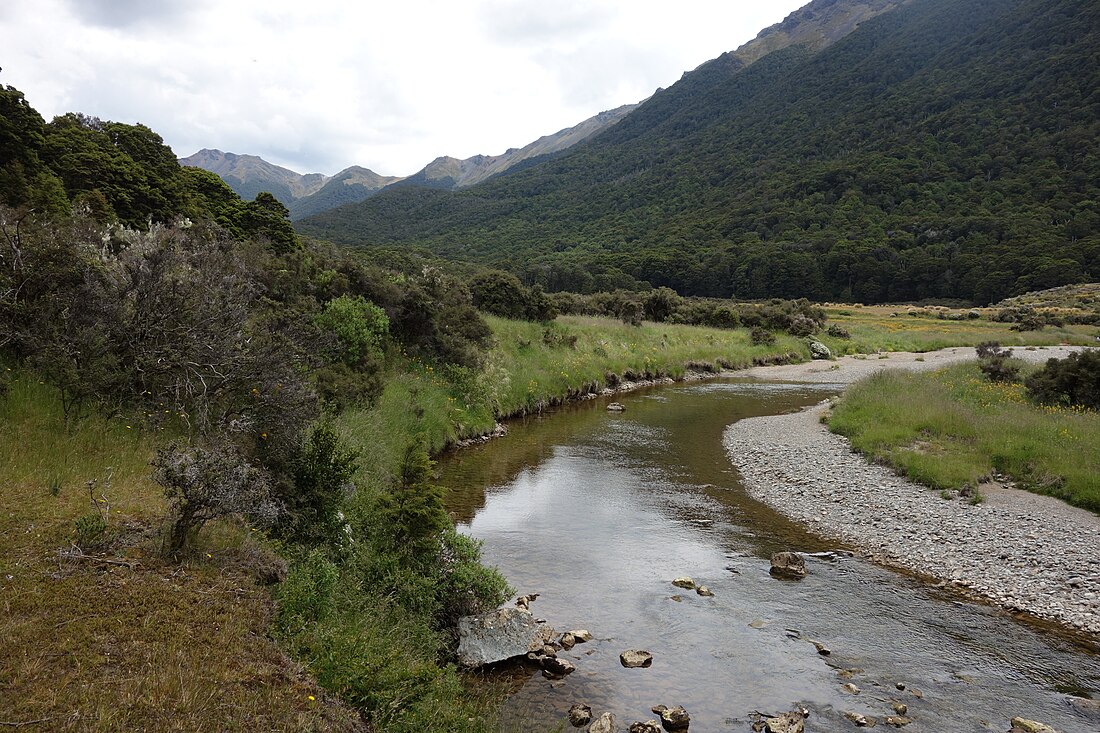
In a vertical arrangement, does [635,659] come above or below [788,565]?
above

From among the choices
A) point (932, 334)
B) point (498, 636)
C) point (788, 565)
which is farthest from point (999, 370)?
point (932, 334)

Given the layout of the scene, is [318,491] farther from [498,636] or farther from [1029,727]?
[1029,727]

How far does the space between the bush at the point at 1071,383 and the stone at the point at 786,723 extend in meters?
18.8

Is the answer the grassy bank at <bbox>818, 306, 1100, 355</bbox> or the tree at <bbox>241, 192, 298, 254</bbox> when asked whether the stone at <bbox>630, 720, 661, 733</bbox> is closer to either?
the tree at <bbox>241, 192, 298, 254</bbox>

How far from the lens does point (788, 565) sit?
34.5ft

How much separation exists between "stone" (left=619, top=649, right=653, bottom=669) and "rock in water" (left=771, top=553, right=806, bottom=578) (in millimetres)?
3732

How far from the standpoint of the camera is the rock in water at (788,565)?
1037 cm

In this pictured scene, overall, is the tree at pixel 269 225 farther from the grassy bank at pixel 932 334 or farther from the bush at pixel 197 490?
the grassy bank at pixel 932 334

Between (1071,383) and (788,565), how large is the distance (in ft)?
52.5

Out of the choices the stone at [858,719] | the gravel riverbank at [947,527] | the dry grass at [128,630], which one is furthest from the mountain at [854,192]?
the stone at [858,719]

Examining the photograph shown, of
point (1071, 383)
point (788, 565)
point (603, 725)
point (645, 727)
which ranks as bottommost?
point (788, 565)

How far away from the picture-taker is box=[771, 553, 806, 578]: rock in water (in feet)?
34.0

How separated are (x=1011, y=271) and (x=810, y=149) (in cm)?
Result: 7694

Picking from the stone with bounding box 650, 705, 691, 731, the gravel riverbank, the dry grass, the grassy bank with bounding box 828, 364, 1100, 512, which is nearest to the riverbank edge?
the gravel riverbank
